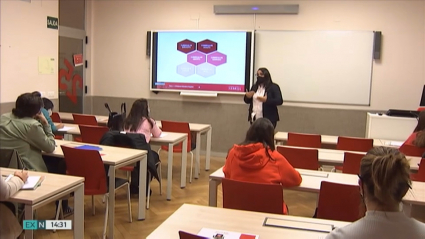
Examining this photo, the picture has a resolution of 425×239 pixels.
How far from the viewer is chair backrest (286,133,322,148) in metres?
4.84

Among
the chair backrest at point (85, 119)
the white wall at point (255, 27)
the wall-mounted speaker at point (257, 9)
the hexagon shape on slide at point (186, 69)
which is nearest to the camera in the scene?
the chair backrest at point (85, 119)

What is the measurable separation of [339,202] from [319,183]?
1.32 ft

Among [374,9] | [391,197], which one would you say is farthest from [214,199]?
[374,9]

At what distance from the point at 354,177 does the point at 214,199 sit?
1.14m

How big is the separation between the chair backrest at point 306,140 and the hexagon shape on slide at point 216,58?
2.71 meters

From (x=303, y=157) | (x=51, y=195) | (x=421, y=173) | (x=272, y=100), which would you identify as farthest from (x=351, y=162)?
(x=51, y=195)

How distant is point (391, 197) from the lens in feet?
4.97

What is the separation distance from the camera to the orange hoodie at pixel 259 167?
2791 millimetres

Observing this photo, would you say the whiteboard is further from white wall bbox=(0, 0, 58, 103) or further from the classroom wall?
white wall bbox=(0, 0, 58, 103)

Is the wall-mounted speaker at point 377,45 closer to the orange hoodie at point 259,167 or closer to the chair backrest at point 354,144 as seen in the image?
the chair backrest at point 354,144

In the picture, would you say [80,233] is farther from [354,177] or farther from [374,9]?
[374,9]

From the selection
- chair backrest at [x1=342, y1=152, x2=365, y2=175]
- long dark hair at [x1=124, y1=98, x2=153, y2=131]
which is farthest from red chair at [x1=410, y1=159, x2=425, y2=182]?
long dark hair at [x1=124, y1=98, x2=153, y2=131]

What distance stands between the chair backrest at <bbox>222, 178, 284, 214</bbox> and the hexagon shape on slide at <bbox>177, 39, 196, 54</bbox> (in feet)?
16.8

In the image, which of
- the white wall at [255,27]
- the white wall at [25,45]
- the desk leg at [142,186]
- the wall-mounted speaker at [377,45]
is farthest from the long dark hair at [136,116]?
the wall-mounted speaker at [377,45]
